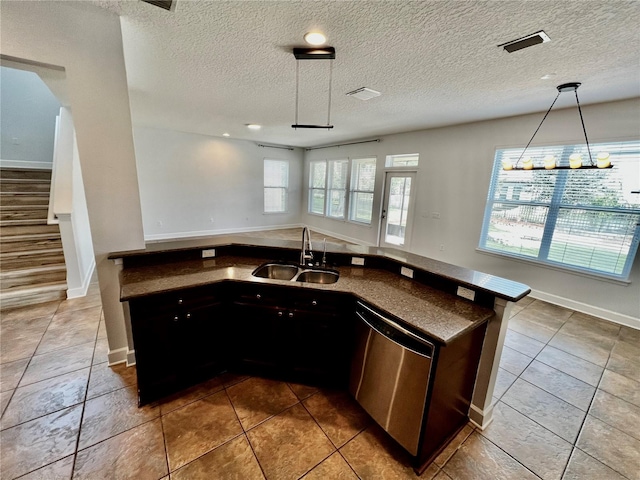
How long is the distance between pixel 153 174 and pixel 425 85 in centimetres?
628

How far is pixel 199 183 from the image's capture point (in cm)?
681

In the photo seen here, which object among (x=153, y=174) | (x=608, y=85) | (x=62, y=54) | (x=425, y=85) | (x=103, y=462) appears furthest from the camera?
(x=153, y=174)

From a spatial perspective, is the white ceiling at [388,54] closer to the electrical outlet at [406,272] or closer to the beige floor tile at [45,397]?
the electrical outlet at [406,272]

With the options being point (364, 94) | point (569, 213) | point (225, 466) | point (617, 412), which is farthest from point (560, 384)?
point (364, 94)

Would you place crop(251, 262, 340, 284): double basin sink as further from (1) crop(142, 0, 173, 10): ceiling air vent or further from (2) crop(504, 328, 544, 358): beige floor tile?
(2) crop(504, 328, 544, 358): beige floor tile

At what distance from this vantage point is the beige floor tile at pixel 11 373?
1925mm

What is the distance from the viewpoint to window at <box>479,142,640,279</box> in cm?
309

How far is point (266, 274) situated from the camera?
2.33 m

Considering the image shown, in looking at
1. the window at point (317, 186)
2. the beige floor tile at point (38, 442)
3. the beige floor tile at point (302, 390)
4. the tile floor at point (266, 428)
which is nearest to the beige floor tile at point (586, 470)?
the tile floor at point (266, 428)

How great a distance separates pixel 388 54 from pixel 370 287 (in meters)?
1.97

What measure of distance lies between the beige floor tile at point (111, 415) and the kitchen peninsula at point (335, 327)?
97mm

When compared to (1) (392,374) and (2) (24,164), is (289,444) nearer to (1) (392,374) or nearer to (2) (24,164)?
(1) (392,374)

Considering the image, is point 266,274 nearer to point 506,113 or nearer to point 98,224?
point 98,224

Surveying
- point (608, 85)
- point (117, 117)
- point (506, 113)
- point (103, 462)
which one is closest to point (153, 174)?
point (117, 117)
